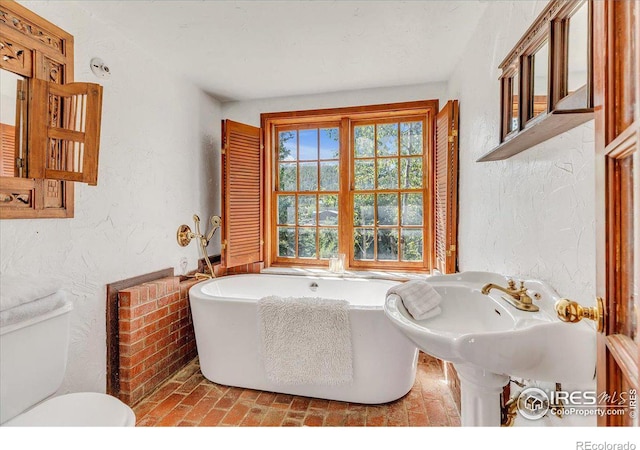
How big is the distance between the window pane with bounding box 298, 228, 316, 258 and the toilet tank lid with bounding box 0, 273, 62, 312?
2.09m

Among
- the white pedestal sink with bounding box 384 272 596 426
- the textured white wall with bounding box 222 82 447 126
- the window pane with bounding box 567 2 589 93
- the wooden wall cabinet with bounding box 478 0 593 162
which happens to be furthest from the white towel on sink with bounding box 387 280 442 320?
the textured white wall with bounding box 222 82 447 126

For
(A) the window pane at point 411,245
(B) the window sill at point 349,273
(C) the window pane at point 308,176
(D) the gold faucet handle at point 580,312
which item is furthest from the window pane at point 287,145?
(D) the gold faucet handle at point 580,312

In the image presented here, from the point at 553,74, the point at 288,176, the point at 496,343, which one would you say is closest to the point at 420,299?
the point at 496,343

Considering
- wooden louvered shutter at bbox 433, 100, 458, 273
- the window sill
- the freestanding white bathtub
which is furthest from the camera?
the window sill

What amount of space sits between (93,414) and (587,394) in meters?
1.74

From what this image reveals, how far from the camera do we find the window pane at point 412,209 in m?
3.06

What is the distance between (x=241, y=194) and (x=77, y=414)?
2.14 meters

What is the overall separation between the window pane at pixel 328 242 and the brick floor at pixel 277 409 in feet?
4.76

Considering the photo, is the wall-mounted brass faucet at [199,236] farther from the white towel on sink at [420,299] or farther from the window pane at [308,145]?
the white towel on sink at [420,299]

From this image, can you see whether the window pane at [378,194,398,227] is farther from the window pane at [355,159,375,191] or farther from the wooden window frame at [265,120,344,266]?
the wooden window frame at [265,120,344,266]

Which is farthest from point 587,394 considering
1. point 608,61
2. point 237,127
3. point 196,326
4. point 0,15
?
point 237,127

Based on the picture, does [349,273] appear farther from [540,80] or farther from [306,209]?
[540,80]

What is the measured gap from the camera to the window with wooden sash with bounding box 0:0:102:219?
4.85 ft
